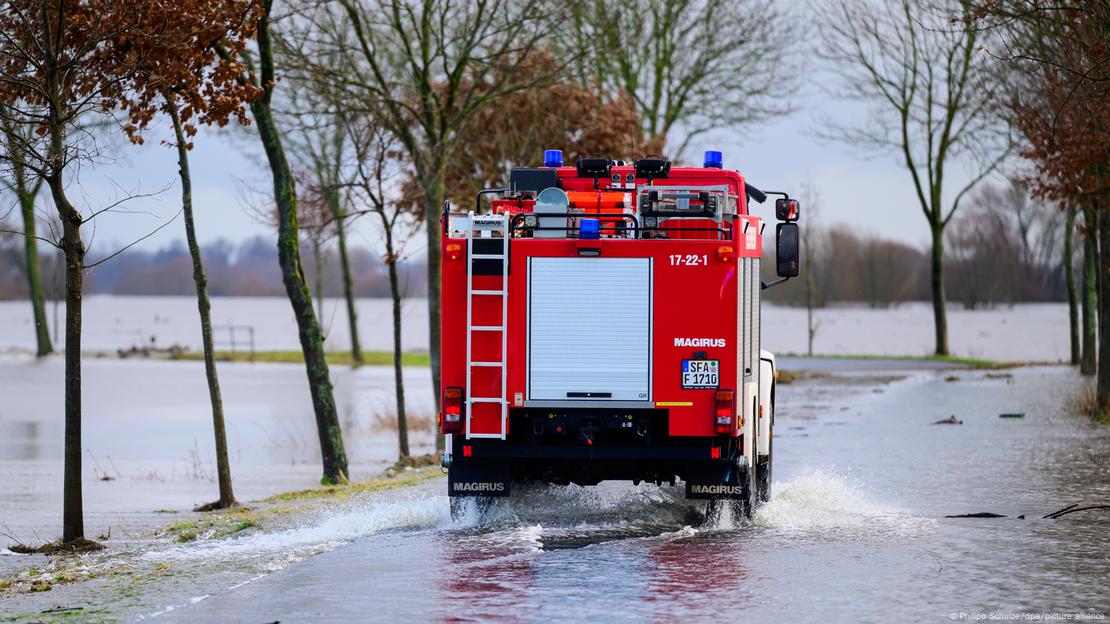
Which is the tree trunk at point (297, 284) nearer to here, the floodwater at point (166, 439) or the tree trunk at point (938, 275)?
the floodwater at point (166, 439)

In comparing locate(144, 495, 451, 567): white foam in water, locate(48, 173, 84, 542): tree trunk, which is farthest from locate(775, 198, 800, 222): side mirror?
locate(48, 173, 84, 542): tree trunk

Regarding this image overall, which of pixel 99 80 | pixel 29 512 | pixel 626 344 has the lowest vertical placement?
pixel 29 512

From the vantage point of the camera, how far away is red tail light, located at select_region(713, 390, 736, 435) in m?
11.9

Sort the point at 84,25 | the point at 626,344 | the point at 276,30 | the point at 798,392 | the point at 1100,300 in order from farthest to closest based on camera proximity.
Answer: the point at 798,392, the point at 1100,300, the point at 276,30, the point at 84,25, the point at 626,344

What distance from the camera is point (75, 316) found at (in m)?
12.5

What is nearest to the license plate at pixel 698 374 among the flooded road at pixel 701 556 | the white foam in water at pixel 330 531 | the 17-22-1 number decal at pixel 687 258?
the 17-22-1 number decal at pixel 687 258

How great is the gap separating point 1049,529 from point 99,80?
362 inches

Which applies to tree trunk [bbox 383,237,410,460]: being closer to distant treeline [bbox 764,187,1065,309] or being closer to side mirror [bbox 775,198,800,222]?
side mirror [bbox 775,198,800,222]

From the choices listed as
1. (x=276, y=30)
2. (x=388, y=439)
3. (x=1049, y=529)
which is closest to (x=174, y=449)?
(x=388, y=439)

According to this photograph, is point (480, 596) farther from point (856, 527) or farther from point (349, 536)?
point (856, 527)

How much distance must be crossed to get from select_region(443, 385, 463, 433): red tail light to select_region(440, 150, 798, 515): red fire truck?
0.01m

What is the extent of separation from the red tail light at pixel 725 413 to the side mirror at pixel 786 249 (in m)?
1.46

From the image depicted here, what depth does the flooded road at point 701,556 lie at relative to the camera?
9.18 meters

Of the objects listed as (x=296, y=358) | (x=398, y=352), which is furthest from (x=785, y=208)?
(x=296, y=358)
